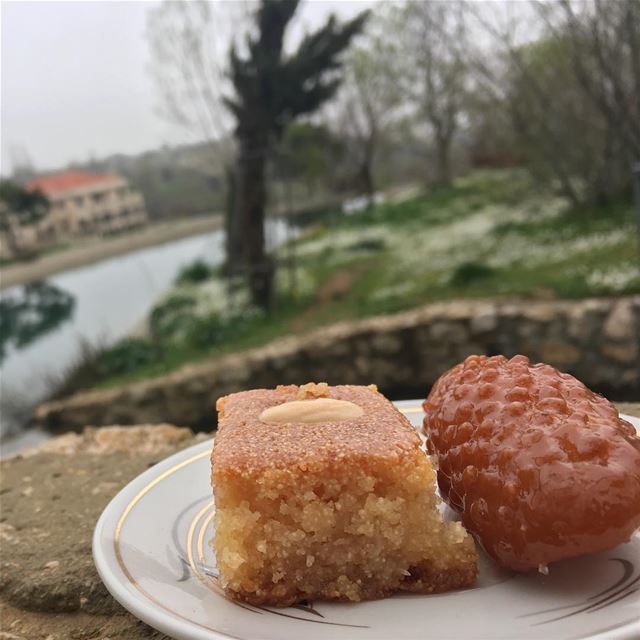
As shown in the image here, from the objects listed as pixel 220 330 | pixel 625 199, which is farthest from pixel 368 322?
pixel 625 199

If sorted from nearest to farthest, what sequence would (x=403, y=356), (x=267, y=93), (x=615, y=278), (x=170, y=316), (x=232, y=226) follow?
(x=615, y=278)
(x=403, y=356)
(x=267, y=93)
(x=170, y=316)
(x=232, y=226)

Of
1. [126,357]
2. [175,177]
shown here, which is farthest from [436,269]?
[126,357]

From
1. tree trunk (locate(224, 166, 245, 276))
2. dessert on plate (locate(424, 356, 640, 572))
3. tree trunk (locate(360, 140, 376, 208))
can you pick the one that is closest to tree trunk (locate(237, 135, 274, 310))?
tree trunk (locate(224, 166, 245, 276))

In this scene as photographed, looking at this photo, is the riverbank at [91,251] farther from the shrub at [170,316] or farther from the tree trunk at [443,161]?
the tree trunk at [443,161]

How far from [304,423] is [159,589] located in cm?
25

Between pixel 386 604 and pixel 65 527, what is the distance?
26.8 inches

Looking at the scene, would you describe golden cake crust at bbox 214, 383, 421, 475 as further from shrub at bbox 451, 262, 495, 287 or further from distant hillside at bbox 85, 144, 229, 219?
distant hillside at bbox 85, 144, 229, 219

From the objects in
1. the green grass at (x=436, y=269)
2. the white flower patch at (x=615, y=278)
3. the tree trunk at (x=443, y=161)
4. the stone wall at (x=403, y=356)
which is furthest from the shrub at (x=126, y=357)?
the tree trunk at (x=443, y=161)

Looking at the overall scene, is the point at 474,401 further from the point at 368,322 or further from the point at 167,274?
the point at 167,274

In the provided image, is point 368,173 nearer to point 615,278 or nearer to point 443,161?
point 443,161

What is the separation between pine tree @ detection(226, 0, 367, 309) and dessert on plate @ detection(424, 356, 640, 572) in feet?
22.6

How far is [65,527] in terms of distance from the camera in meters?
1.18

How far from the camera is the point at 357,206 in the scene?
1355cm

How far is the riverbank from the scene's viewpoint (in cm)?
559
